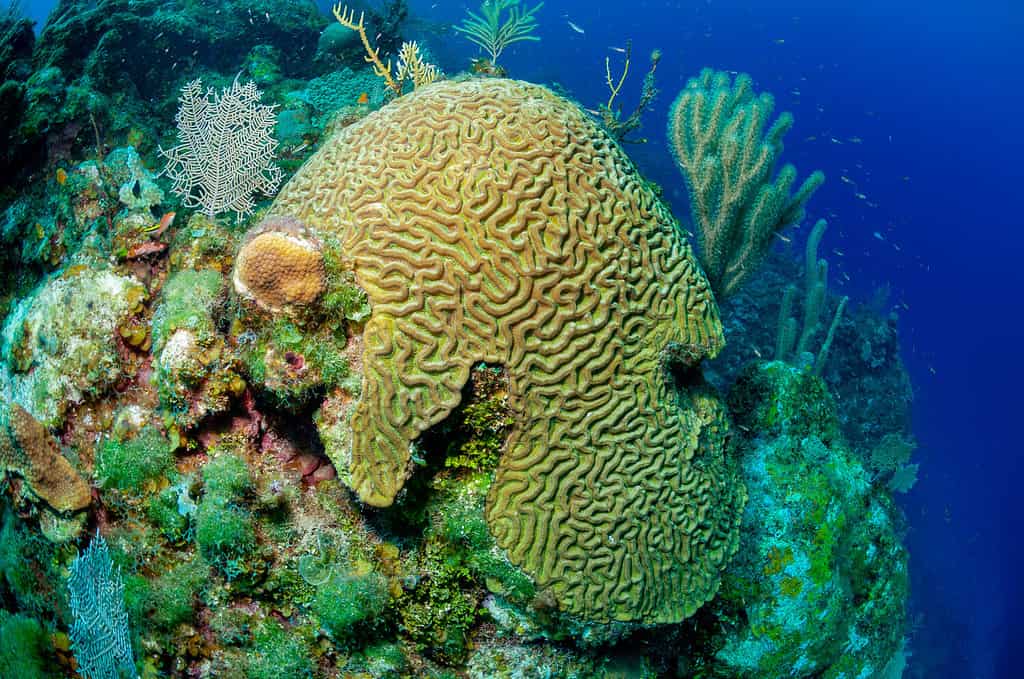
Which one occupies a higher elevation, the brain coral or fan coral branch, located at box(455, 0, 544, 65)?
fan coral branch, located at box(455, 0, 544, 65)

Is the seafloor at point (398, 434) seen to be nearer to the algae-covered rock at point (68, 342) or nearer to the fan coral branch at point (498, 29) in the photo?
the algae-covered rock at point (68, 342)

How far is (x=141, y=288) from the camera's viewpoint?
3.48 meters

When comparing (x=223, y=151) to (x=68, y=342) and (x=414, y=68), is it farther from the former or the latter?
(x=68, y=342)

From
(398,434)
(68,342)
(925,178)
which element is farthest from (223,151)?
(925,178)

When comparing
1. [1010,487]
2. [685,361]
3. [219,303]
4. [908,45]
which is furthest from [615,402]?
[908,45]

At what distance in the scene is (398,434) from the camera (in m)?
2.80

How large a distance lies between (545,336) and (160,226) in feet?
9.42

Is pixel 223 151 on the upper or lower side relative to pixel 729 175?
lower

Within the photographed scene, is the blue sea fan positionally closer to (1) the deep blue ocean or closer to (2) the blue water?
(1) the deep blue ocean

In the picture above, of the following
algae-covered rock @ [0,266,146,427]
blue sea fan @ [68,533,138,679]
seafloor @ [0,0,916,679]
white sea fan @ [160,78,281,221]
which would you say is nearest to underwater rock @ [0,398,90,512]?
seafloor @ [0,0,916,679]

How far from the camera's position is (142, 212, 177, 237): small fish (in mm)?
3754

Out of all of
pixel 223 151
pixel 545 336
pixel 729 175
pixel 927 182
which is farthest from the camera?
pixel 927 182

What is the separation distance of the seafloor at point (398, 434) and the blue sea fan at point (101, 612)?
0.02m

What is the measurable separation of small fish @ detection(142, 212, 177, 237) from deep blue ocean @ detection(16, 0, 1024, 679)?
439 inches
